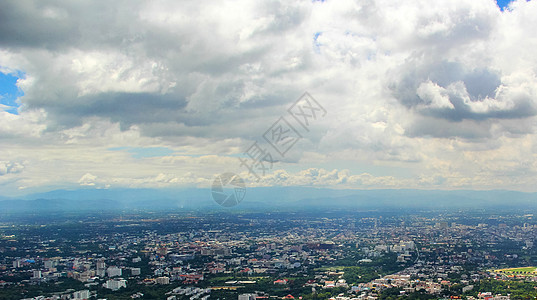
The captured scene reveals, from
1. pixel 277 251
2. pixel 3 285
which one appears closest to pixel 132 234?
pixel 277 251

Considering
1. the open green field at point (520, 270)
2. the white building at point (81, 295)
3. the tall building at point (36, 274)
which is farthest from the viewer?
the open green field at point (520, 270)

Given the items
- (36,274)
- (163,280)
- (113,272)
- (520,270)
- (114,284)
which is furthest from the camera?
(520,270)

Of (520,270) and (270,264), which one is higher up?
(270,264)

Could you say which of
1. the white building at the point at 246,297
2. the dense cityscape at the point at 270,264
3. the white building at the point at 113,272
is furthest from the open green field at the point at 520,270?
the white building at the point at 113,272

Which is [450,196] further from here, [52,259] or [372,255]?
[52,259]

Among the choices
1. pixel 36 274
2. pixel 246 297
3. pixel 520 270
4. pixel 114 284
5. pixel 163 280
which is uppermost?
pixel 36 274

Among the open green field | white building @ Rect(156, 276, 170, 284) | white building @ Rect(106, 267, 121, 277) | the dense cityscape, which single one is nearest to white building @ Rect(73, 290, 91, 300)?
the dense cityscape

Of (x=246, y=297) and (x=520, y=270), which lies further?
(x=520, y=270)

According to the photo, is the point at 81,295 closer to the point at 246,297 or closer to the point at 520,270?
the point at 246,297

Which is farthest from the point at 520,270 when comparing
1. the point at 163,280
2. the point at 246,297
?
the point at 163,280

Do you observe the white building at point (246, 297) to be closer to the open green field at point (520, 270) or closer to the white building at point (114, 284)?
the white building at point (114, 284)
